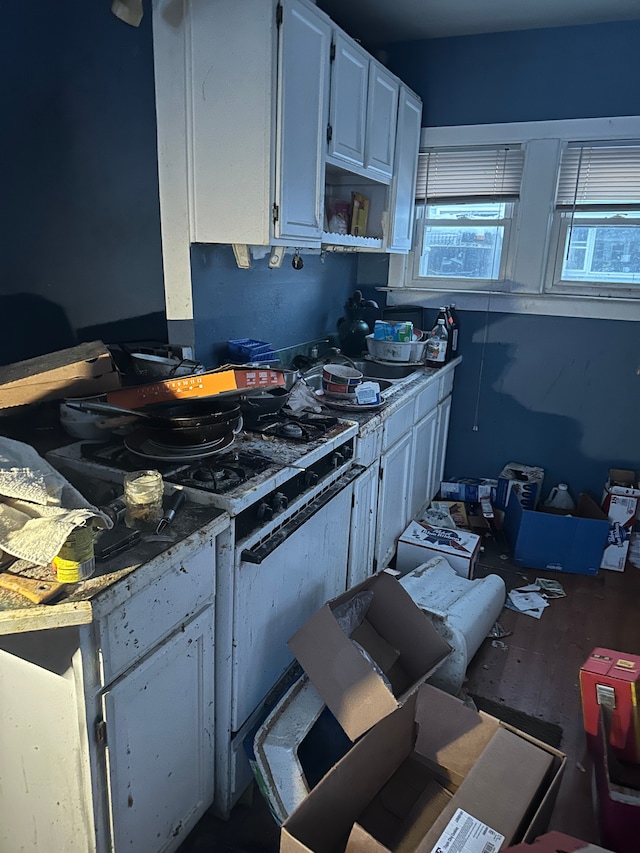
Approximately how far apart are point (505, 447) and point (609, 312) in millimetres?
975

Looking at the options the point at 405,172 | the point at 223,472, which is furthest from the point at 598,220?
the point at 223,472

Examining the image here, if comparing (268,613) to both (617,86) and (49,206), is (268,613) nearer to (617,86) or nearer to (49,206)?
(49,206)

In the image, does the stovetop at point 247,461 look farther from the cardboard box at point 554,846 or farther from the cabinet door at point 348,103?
the cabinet door at point 348,103

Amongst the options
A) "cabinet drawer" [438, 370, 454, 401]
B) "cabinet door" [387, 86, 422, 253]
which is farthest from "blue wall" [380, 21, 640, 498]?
"cabinet door" [387, 86, 422, 253]

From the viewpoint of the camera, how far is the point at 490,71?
3248 mm

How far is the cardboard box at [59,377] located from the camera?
154 centimetres

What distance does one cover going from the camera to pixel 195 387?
63.9 inches

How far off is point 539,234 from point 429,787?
2.83 metres

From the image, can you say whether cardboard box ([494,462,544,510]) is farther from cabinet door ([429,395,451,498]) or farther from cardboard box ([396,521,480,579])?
cardboard box ([396,521,480,579])

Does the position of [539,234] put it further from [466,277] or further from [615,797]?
[615,797]

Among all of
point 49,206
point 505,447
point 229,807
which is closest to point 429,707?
point 229,807

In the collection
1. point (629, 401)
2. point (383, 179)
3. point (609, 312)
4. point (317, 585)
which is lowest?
point (317, 585)

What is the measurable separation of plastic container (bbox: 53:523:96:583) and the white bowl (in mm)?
2327

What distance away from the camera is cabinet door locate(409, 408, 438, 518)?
3.09m
